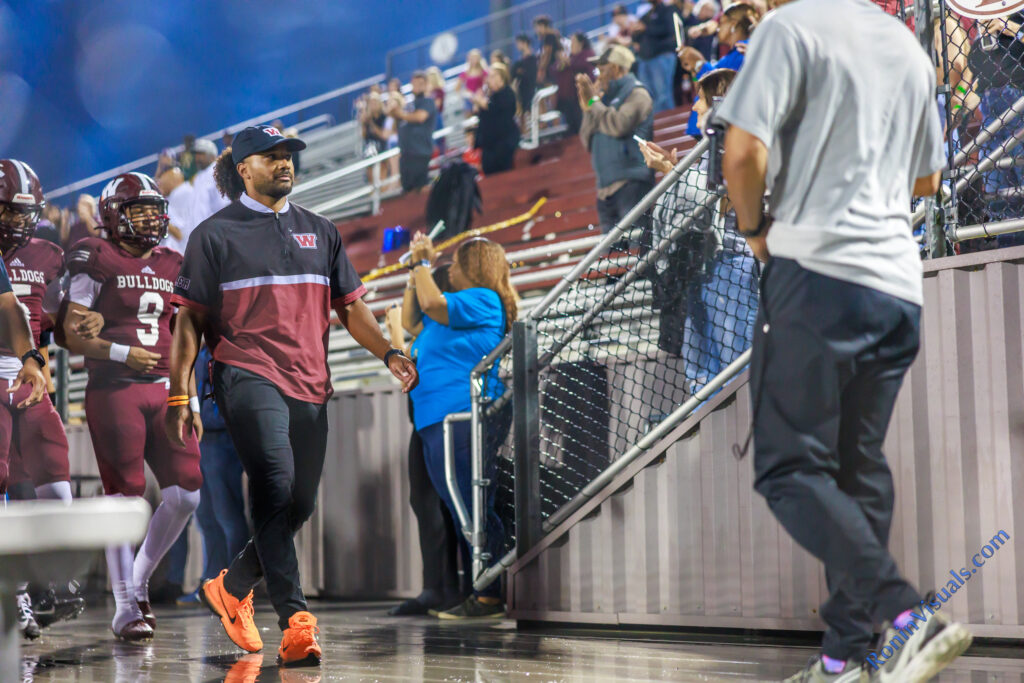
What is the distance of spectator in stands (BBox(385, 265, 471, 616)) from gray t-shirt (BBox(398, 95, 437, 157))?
5.60m

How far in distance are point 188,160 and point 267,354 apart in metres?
6.79

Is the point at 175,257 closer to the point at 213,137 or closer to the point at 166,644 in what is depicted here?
the point at 166,644

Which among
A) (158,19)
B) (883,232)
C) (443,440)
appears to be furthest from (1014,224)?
(158,19)

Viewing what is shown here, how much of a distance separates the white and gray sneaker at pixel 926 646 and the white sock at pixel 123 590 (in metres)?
3.14

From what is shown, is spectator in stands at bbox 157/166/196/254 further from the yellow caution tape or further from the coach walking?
the coach walking

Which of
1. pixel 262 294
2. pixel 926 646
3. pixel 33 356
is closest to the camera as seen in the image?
pixel 926 646

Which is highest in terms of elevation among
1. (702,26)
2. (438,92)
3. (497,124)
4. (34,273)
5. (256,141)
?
(438,92)

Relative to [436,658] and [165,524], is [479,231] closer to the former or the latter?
[165,524]

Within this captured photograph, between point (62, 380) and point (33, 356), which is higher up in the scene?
point (62, 380)

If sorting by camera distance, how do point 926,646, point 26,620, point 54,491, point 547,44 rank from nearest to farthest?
point 926,646 → point 26,620 → point 54,491 → point 547,44

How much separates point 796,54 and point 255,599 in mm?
4918

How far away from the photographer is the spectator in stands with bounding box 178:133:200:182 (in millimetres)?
8830

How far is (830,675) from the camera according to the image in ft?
6.72

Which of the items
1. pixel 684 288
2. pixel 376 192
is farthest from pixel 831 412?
pixel 376 192
